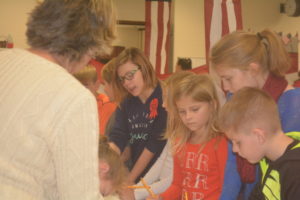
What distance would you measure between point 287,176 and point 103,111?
1958 millimetres

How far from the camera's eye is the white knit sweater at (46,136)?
Answer: 0.86m

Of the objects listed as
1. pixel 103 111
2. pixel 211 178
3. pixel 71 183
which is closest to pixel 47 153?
pixel 71 183

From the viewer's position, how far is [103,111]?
2.96 meters

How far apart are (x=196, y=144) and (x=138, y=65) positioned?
76 centimetres

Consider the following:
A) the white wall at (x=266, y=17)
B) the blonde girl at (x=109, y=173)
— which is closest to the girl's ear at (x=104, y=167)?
the blonde girl at (x=109, y=173)

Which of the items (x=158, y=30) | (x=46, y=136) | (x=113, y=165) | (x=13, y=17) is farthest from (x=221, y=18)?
(x=13, y=17)

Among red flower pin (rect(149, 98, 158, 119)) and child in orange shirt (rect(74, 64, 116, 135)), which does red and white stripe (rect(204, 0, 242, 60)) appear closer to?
red flower pin (rect(149, 98, 158, 119))

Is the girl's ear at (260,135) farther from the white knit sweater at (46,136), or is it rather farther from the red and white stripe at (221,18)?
the red and white stripe at (221,18)

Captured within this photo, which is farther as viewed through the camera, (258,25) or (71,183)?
(258,25)

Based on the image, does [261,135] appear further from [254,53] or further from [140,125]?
[140,125]

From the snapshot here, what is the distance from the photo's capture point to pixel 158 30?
15.1 feet

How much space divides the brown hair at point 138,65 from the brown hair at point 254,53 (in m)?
0.86

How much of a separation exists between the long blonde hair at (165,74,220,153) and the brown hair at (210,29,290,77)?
31cm

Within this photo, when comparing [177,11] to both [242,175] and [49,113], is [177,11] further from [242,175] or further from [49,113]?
[49,113]
